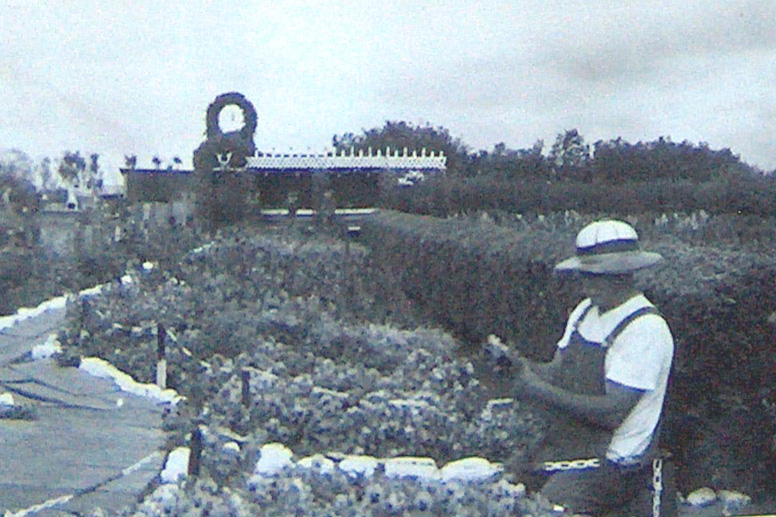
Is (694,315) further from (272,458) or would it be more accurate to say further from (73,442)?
(73,442)

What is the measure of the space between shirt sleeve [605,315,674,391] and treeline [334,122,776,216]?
248cm

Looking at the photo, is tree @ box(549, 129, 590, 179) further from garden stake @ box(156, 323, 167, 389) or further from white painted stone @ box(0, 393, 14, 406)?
white painted stone @ box(0, 393, 14, 406)

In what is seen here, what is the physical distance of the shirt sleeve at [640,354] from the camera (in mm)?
2373

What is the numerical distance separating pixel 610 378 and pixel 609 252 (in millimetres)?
343

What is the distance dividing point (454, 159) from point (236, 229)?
4.42 m

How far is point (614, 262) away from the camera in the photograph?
8.23 ft

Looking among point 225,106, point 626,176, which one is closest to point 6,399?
point 225,106

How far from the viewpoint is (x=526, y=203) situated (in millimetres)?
6098

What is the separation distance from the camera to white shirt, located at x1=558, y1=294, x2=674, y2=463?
93.5 inches

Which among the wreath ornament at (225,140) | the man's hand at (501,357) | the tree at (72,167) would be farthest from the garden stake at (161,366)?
the man's hand at (501,357)

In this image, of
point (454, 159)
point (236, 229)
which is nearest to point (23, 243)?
point (236, 229)

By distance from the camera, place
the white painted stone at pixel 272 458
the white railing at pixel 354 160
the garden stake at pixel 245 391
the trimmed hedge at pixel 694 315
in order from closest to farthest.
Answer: the white painted stone at pixel 272 458 → the trimmed hedge at pixel 694 315 → the garden stake at pixel 245 391 → the white railing at pixel 354 160

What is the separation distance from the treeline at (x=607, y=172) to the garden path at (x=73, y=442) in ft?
6.48

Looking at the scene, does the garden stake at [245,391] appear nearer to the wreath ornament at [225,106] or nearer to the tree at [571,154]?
the wreath ornament at [225,106]
